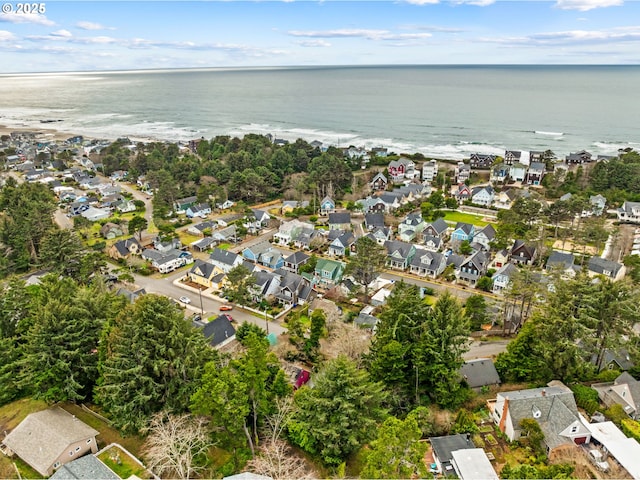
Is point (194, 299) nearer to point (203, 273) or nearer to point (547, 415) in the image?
point (203, 273)

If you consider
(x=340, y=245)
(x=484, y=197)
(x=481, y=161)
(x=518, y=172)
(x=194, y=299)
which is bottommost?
(x=194, y=299)

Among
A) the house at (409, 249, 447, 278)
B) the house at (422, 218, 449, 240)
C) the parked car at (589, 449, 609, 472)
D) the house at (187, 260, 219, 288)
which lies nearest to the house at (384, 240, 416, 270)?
the house at (409, 249, 447, 278)

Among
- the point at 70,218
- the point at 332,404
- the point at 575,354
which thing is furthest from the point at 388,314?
the point at 70,218

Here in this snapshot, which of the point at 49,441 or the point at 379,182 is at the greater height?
the point at 379,182

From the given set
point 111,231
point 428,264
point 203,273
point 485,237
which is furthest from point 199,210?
point 485,237

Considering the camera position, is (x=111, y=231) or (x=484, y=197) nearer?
(x=111, y=231)

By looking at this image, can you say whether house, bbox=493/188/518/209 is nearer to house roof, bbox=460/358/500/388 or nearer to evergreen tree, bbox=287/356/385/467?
house roof, bbox=460/358/500/388
